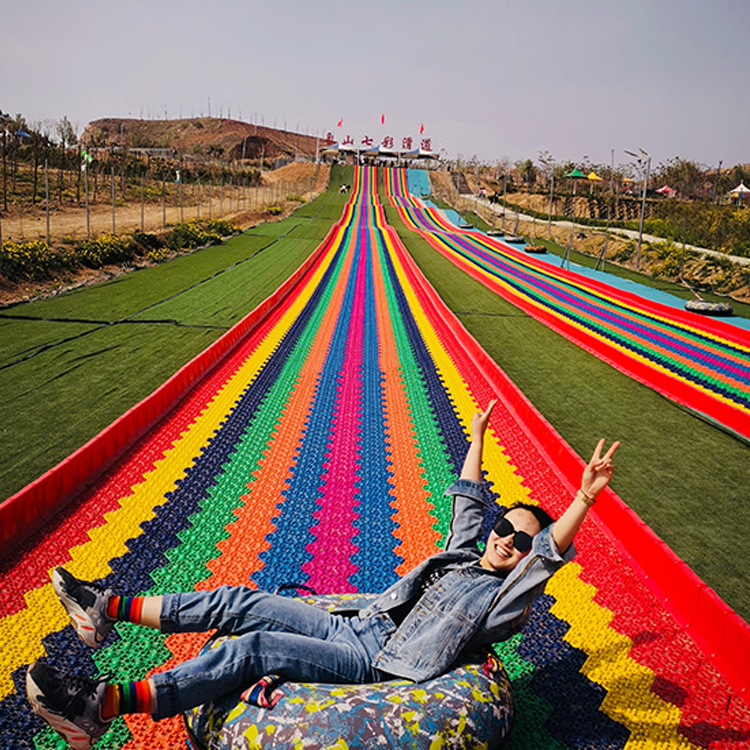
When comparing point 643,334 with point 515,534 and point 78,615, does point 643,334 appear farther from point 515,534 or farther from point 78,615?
point 78,615

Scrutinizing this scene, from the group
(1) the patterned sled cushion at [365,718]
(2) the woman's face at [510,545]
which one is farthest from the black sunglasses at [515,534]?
(1) the patterned sled cushion at [365,718]

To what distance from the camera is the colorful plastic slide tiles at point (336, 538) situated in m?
2.91

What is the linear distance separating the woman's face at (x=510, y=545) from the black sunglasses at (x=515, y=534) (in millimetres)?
14

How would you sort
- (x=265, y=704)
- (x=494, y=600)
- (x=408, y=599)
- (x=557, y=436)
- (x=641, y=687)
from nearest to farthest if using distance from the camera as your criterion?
(x=265, y=704) → (x=494, y=600) → (x=408, y=599) → (x=641, y=687) → (x=557, y=436)

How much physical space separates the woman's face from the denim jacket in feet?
0.16

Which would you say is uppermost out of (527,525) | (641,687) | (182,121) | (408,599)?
(182,121)

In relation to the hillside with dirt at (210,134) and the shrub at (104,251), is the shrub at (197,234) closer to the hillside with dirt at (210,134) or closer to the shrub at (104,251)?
the shrub at (104,251)

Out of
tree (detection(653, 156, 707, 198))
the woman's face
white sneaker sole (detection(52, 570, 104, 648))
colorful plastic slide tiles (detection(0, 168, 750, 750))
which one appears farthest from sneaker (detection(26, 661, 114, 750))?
tree (detection(653, 156, 707, 198))

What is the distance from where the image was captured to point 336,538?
4281mm

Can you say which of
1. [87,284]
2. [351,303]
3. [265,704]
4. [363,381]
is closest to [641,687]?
[265,704]

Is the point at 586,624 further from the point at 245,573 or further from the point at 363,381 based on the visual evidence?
the point at 363,381

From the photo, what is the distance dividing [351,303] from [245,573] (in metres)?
9.76

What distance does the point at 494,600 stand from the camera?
8.32 feet

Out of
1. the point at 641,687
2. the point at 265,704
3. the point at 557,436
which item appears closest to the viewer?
the point at 265,704
